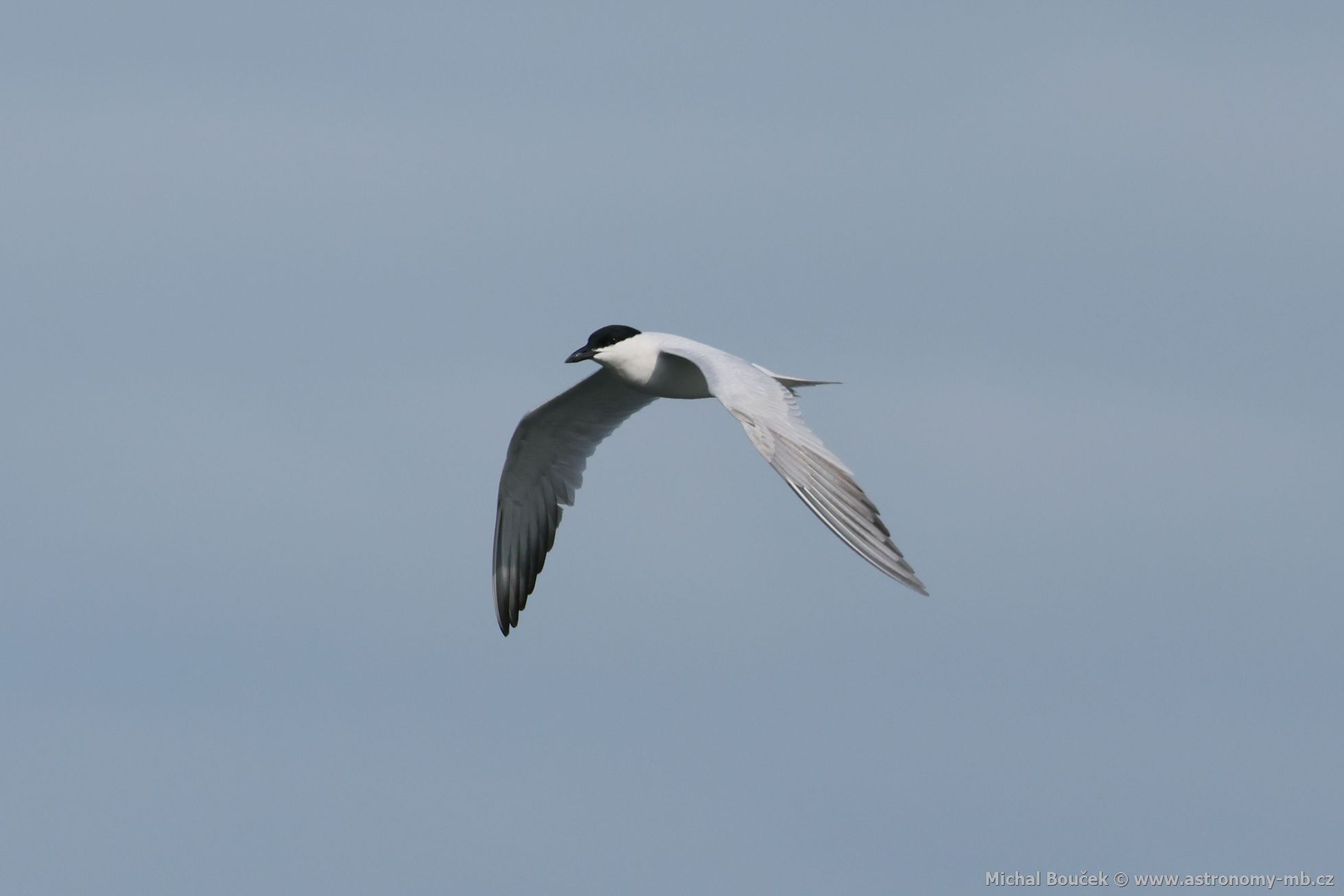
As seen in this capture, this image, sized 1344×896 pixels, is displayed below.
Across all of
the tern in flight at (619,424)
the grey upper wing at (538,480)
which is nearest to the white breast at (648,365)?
the tern in flight at (619,424)

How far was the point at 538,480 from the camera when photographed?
2430 cm

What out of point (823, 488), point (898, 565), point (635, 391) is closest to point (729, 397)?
point (823, 488)

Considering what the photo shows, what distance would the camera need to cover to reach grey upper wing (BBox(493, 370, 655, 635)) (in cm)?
2369

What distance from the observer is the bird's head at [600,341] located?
2108 centimetres

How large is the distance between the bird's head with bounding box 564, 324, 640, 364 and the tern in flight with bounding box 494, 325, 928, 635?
1cm

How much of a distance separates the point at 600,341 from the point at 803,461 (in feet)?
16.2

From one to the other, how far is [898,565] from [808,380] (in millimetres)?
5752

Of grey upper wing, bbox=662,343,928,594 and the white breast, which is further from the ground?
the white breast

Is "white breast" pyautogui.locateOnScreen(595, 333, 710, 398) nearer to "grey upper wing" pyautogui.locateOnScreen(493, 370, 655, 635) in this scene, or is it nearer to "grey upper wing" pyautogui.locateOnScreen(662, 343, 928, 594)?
"grey upper wing" pyautogui.locateOnScreen(662, 343, 928, 594)

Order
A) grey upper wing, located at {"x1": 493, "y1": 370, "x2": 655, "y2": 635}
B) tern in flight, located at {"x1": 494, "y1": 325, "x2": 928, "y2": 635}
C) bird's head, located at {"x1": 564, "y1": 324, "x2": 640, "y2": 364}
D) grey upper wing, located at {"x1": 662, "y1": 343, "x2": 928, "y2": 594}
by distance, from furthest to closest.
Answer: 1. grey upper wing, located at {"x1": 493, "y1": 370, "x2": 655, "y2": 635}
2. bird's head, located at {"x1": 564, "y1": 324, "x2": 640, "y2": 364}
3. tern in flight, located at {"x1": 494, "y1": 325, "x2": 928, "y2": 635}
4. grey upper wing, located at {"x1": 662, "y1": 343, "x2": 928, "y2": 594}

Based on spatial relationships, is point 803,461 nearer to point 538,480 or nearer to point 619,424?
point 619,424

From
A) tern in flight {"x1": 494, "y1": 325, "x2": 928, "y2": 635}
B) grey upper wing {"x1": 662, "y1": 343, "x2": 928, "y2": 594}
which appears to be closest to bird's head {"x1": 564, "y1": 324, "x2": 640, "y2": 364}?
tern in flight {"x1": 494, "y1": 325, "x2": 928, "y2": 635}

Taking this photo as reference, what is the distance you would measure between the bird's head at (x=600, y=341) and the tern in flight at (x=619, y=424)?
0.04ft

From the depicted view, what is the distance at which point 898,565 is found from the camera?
51.4ft
